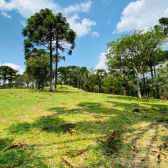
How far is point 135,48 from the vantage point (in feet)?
43.7

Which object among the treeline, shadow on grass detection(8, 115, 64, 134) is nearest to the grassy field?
shadow on grass detection(8, 115, 64, 134)

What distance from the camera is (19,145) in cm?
278

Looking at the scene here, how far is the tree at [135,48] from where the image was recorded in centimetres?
1235

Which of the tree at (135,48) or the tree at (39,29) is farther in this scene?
the tree at (39,29)

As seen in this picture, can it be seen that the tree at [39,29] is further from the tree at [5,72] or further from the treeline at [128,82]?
the tree at [5,72]

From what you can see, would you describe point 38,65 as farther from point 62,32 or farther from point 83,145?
point 83,145

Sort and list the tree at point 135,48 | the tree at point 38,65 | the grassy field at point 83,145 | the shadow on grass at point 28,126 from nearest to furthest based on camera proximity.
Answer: the grassy field at point 83,145
the shadow on grass at point 28,126
the tree at point 135,48
the tree at point 38,65

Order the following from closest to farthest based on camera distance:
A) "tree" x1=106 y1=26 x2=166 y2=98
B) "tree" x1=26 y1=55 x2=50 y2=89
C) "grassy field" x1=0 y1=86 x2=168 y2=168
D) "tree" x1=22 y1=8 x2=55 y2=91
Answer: "grassy field" x1=0 y1=86 x2=168 y2=168 → "tree" x1=106 y1=26 x2=166 y2=98 → "tree" x1=22 y1=8 x2=55 y2=91 → "tree" x1=26 y1=55 x2=50 y2=89

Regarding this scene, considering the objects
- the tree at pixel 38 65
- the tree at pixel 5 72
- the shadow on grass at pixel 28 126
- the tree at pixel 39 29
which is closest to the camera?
the shadow on grass at pixel 28 126

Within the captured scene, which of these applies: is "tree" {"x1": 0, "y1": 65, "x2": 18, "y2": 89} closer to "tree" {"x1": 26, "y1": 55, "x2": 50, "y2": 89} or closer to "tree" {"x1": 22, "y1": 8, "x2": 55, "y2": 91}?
"tree" {"x1": 26, "y1": 55, "x2": 50, "y2": 89}

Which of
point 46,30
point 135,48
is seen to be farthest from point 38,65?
point 135,48

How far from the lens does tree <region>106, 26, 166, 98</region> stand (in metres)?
12.4

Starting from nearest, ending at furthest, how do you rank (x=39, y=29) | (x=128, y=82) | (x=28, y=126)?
(x=28, y=126) < (x=39, y=29) < (x=128, y=82)

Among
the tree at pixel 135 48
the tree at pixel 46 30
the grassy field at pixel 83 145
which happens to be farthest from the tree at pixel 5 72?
the grassy field at pixel 83 145
